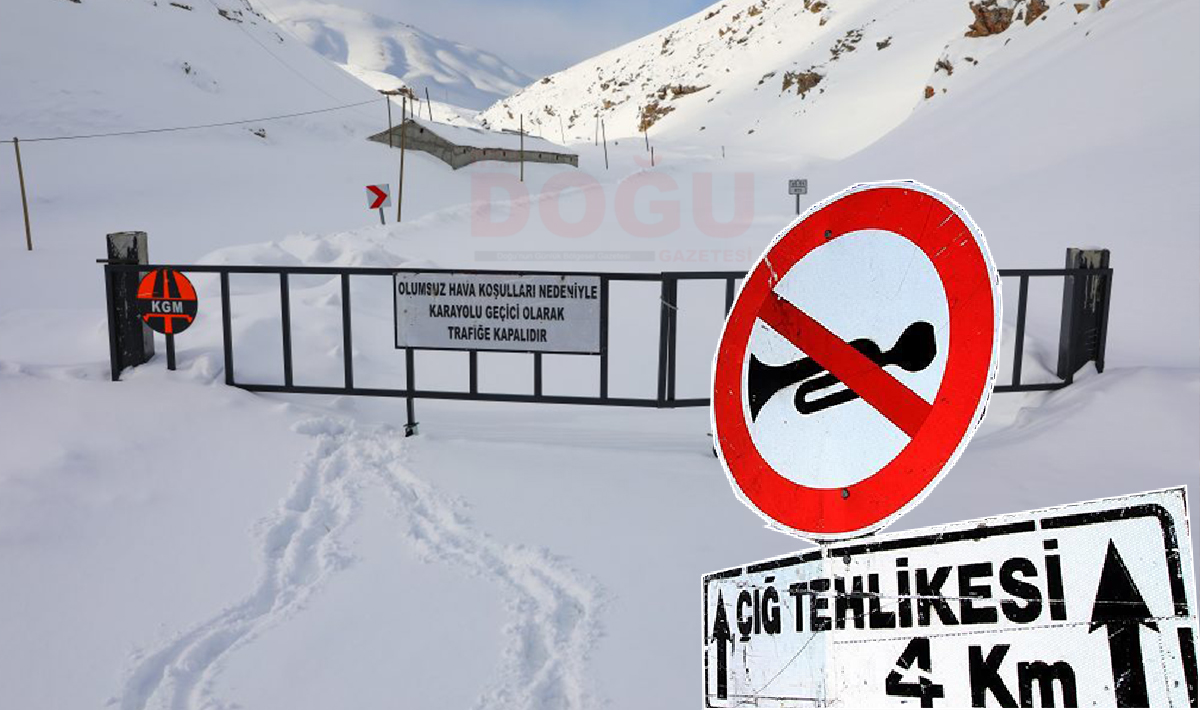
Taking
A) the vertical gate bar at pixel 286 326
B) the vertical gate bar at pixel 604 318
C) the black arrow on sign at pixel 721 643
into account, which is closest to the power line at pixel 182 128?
the vertical gate bar at pixel 286 326

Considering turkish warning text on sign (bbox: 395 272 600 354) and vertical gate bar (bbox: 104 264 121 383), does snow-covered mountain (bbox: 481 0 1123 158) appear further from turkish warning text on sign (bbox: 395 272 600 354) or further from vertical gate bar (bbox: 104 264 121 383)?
vertical gate bar (bbox: 104 264 121 383)

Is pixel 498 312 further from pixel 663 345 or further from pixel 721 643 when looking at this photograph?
pixel 721 643

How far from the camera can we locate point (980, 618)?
1.38 m

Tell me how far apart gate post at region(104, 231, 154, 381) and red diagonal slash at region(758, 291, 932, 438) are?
21.0ft

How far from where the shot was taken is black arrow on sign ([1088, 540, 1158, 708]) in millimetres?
1181

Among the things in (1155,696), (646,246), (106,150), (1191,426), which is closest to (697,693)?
(1155,696)

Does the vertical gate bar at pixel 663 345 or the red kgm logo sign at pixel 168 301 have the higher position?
the red kgm logo sign at pixel 168 301

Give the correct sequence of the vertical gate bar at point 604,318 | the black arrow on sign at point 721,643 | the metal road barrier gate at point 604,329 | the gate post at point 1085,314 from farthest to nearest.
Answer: the gate post at point 1085,314, the metal road barrier gate at point 604,329, the vertical gate bar at point 604,318, the black arrow on sign at point 721,643

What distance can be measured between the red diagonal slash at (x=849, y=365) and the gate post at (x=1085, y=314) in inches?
215

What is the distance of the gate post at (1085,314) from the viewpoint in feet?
20.5

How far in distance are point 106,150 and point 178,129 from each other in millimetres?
4758

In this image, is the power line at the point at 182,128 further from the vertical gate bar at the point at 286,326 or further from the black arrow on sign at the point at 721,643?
the black arrow on sign at the point at 721,643

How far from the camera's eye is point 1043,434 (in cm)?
555

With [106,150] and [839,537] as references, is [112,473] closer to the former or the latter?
[839,537]
